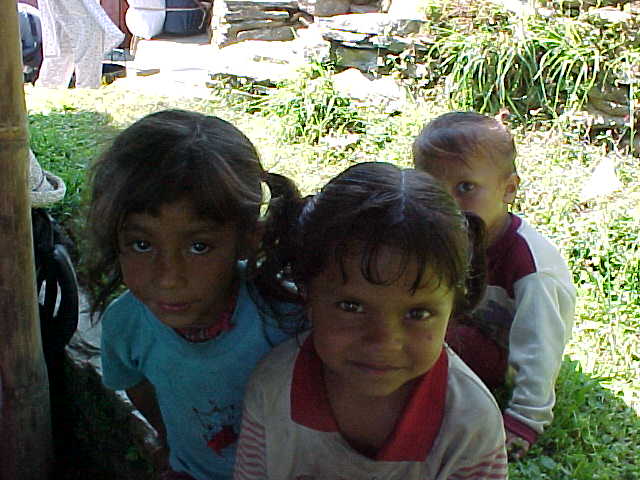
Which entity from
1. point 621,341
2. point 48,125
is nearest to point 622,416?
point 621,341

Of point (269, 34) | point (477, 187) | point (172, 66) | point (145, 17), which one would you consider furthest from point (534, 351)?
point (145, 17)

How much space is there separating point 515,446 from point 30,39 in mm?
7257

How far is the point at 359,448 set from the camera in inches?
63.8

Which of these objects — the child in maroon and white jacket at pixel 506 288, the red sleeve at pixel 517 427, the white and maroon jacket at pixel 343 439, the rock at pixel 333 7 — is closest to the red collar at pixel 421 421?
the white and maroon jacket at pixel 343 439

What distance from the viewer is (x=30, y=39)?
8.16 metres

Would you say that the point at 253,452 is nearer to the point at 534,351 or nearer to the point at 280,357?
the point at 280,357

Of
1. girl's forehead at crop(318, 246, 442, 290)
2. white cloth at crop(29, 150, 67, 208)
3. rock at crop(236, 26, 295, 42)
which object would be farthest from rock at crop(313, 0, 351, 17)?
girl's forehead at crop(318, 246, 442, 290)

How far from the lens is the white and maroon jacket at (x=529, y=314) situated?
219 cm

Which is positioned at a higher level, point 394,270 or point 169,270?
point 394,270

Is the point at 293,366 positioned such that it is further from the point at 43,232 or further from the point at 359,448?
the point at 43,232

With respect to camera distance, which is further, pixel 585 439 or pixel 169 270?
pixel 585 439

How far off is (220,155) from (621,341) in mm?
2267

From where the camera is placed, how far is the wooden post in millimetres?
2057

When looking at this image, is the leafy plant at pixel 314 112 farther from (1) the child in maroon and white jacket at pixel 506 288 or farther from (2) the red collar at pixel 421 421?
(2) the red collar at pixel 421 421
